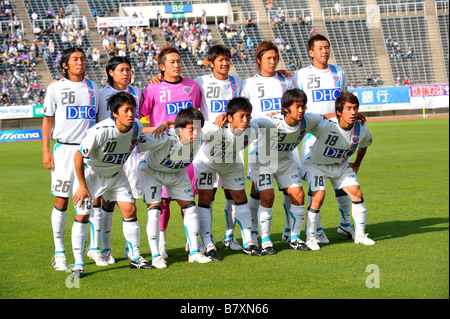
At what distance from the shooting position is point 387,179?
12.6 metres

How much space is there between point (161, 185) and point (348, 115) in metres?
2.25

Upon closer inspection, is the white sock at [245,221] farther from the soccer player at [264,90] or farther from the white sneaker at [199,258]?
the white sneaker at [199,258]

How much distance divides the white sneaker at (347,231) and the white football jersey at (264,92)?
1.73 metres

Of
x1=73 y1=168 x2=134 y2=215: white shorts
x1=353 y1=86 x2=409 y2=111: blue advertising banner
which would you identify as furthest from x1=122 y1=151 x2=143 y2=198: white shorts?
A: x1=353 y1=86 x2=409 y2=111: blue advertising banner

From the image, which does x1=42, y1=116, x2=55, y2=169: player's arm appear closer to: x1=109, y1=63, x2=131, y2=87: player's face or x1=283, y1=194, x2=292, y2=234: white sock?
x1=109, y1=63, x2=131, y2=87: player's face

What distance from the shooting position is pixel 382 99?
34.4 metres

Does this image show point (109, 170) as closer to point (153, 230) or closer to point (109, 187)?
point (109, 187)

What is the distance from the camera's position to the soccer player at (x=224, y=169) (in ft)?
21.1

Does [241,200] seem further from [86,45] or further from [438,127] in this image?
[86,45]

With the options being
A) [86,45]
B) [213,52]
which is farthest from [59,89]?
[86,45]

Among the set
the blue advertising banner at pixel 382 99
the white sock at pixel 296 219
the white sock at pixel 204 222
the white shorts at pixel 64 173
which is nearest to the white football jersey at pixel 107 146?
the white shorts at pixel 64 173

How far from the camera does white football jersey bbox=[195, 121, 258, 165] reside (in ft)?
21.1

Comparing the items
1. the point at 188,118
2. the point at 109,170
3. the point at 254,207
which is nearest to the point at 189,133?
the point at 188,118

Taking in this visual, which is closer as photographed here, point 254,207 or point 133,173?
point 133,173
